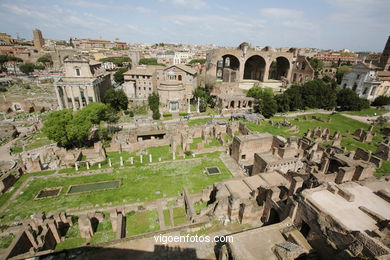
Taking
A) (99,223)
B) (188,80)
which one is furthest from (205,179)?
(188,80)

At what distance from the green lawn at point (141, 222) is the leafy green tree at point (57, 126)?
1731 cm

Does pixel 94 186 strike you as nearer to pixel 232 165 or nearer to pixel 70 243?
pixel 70 243

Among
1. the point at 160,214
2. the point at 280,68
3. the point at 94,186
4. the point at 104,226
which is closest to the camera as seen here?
the point at 104,226

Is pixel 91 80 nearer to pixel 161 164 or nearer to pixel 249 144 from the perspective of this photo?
pixel 161 164

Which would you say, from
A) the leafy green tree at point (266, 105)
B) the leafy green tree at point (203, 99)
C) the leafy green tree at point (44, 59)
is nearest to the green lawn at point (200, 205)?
the leafy green tree at point (203, 99)

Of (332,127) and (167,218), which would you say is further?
(332,127)

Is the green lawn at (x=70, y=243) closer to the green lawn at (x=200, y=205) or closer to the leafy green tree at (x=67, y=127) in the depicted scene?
the green lawn at (x=200, y=205)

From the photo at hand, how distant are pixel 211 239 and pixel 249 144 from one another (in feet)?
50.6

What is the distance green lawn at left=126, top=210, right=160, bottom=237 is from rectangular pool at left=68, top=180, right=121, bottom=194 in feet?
18.6

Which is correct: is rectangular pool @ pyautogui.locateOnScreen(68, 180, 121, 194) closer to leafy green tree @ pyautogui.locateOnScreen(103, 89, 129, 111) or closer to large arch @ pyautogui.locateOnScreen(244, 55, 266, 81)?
leafy green tree @ pyautogui.locateOnScreen(103, 89, 129, 111)

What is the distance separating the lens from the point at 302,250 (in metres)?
12.3

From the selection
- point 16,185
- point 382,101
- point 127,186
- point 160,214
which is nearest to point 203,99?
point 127,186

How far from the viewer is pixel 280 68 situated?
78688mm

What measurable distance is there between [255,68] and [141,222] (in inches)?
2888
